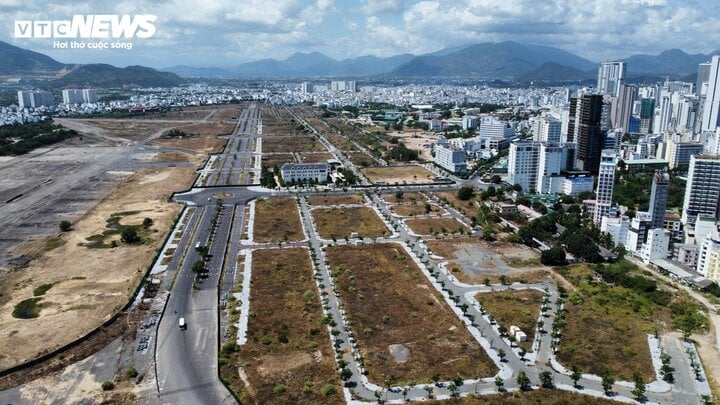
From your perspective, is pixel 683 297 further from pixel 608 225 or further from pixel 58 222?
pixel 58 222

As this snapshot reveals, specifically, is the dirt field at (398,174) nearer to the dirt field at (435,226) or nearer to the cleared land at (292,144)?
the dirt field at (435,226)

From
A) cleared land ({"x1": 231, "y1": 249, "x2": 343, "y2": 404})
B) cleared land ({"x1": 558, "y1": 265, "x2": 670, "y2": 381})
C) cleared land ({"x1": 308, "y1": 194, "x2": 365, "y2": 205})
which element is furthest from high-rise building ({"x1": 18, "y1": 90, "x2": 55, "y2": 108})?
cleared land ({"x1": 558, "y1": 265, "x2": 670, "y2": 381})

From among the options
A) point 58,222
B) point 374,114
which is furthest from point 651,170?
point 374,114

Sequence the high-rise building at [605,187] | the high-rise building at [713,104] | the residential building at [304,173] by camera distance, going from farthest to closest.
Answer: the high-rise building at [713,104] → the residential building at [304,173] → the high-rise building at [605,187]

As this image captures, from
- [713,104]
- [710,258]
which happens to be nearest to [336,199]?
[710,258]

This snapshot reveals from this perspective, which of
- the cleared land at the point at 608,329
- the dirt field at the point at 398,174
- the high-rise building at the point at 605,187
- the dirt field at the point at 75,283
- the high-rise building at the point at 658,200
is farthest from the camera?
the dirt field at the point at 398,174

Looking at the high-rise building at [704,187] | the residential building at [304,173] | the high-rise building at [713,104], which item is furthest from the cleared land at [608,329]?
the high-rise building at [713,104]
